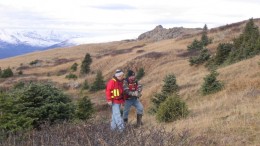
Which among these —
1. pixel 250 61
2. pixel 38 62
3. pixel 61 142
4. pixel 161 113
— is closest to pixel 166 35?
pixel 38 62

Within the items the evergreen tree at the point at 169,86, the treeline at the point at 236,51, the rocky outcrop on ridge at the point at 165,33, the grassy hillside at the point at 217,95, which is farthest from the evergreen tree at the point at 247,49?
the rocky outcrop on ridge at the point at 165,33

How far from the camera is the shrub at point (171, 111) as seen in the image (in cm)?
1275

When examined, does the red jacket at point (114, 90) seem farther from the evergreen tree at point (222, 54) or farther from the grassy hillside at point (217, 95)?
the evergreen tree at point (222, 54)

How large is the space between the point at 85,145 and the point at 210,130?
4529mm

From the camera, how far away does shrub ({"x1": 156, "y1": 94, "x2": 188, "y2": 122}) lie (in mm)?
12750

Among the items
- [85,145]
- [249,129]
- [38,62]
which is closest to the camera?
[85,145]

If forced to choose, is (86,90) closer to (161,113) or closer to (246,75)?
(246,75)

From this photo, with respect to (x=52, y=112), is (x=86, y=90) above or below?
below

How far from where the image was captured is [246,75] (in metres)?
21.3

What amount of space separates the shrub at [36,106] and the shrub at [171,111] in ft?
9.33

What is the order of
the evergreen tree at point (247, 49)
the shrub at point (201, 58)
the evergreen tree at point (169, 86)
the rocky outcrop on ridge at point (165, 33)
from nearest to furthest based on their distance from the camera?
1. the evergreen tree at point (169, 86)
2. the evergreen tree at point (247, 49)
3. the shrub at point (201, 58)
4. the rocky outcrop on ridge at point (165, 33)

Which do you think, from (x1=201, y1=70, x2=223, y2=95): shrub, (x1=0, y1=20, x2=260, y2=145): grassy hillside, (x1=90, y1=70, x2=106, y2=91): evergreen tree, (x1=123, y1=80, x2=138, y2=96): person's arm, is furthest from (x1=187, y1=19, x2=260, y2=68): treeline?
(x1=123, y1=80, x2=138, y2=96): person's arm

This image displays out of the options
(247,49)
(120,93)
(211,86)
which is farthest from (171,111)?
(247,49)

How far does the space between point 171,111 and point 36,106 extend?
165 inches
